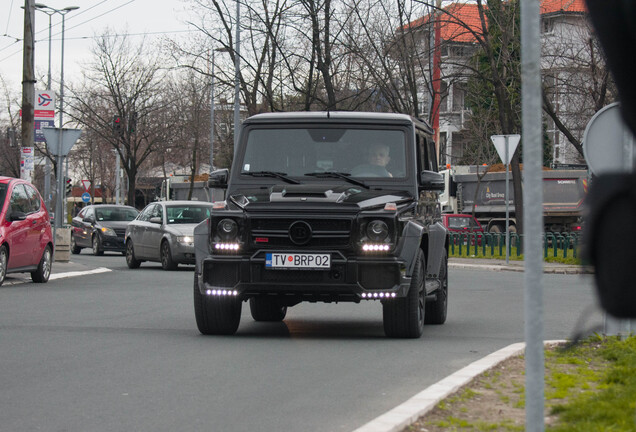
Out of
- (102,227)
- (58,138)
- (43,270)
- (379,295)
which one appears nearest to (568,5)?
(43,270)

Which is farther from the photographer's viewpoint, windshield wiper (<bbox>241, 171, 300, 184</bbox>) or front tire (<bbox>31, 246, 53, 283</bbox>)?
front tire (<bbox>31, 246, 53, 283</bbox>)

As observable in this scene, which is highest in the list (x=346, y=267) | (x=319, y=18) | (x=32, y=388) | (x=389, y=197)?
(x=319, y=18)

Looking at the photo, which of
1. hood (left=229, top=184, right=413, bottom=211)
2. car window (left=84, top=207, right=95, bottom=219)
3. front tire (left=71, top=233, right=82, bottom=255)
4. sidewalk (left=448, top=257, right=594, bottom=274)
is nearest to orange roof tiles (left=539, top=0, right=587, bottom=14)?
hood (left=229, top=184, right=413, bottom=211)

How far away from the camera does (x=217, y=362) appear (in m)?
8.47

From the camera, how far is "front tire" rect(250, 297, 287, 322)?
39.8ft

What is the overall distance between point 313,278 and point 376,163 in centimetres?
186

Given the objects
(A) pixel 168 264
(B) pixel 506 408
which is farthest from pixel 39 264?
(B) pixel 506 408

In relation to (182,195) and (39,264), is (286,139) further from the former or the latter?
(182,195)

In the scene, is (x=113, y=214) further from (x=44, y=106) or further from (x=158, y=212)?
(x=158, y=212)

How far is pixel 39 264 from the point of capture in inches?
746

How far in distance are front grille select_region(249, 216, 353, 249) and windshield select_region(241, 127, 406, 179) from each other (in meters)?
1.24

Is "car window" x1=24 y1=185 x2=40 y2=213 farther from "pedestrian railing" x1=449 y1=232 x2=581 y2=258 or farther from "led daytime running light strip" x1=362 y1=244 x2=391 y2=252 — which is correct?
"pedestrian railing" x1=449 y1=232 x2=581 y2=258

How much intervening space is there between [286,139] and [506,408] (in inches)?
220

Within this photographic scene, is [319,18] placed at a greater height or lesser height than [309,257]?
greater
